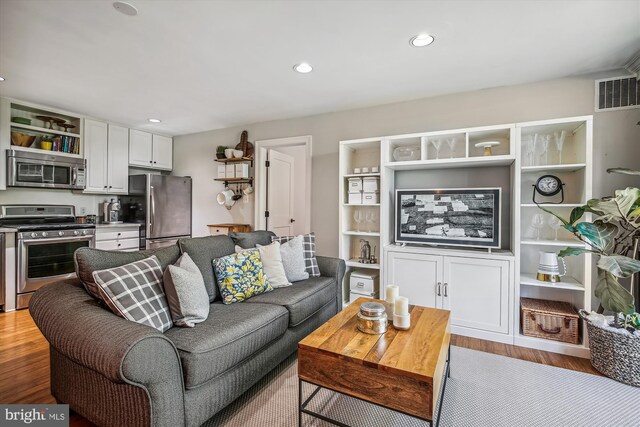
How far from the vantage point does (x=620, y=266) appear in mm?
2000

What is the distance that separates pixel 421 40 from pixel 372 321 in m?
2.01

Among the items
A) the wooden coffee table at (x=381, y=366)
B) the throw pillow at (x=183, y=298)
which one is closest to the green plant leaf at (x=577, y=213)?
the wooden coffee table at (x=381, y=366)

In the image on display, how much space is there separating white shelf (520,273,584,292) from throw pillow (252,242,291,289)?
6.95 feet

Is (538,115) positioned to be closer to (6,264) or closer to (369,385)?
(369,385)

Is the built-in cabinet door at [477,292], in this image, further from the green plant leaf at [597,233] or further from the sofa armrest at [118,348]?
the sofa armrest at [118,348]

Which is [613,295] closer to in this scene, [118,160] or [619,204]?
[619,204]

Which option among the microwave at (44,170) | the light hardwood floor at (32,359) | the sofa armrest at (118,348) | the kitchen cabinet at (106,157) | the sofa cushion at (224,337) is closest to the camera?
the sofa armrest at (118,348)

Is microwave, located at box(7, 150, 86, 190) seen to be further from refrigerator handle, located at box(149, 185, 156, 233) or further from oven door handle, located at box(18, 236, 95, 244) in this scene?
refrigerator handle, located at box(149, 185, 156, 233)

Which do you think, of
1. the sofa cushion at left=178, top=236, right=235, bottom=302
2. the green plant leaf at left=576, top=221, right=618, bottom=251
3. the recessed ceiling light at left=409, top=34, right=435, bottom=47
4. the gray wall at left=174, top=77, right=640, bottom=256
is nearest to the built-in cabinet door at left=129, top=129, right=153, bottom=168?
the gray wall at left=174, top=77, right=640, bottom=256

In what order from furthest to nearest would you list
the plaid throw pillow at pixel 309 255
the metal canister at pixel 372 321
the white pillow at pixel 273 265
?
the plaid throw pillow at pixel 309 255 → the white pillow at pixel 273 265 → the metal canister at pixel 372 321

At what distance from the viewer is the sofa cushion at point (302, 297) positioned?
7.35 feet

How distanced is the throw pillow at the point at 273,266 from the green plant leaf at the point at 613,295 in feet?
7.66

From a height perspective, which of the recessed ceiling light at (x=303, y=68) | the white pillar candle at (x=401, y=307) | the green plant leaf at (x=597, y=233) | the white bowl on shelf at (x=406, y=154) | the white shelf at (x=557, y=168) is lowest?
the white pillar candle at (x=401, y=307)

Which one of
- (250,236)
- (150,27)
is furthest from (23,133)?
(250,236)
